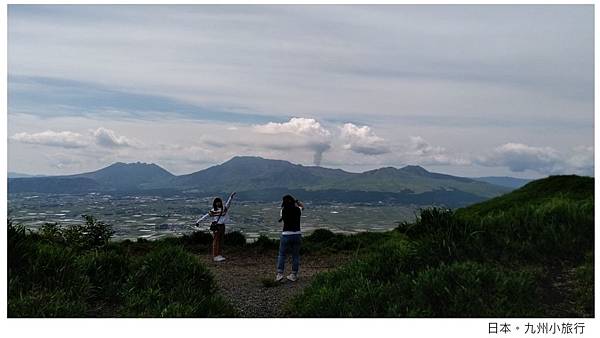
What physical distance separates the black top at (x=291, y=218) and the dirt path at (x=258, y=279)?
54.5 inches

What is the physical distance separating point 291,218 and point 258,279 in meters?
2.61

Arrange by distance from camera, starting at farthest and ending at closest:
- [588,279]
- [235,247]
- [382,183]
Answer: [382,183]
[235,247]
[588,279]

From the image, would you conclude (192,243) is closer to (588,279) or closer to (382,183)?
(588,279)

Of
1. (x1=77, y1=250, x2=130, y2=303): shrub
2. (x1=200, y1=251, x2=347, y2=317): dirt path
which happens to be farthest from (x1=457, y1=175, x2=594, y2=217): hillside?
(x1=77, y1=250, x2=130, y2=303): shrub

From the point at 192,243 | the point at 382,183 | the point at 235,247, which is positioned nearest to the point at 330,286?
the point at 235,247

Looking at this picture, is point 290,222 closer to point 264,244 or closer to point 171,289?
point 171,289

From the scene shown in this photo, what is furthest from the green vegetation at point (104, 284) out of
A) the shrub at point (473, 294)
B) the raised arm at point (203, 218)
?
the shrub at point (473, 294)

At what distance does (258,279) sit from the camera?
1430 cm

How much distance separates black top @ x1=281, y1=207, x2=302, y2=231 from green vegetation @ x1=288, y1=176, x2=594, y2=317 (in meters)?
1.62

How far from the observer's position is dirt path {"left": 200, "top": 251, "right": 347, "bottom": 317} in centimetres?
1109

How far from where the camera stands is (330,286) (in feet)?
33.7

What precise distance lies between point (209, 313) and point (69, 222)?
11.3 metres

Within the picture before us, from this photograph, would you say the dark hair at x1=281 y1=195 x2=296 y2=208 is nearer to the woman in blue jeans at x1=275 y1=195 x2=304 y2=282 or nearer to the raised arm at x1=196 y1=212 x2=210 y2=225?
the woman in blue jeans at x1=275 y1=195 x2=304 y2=282

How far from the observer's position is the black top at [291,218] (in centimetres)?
1245
